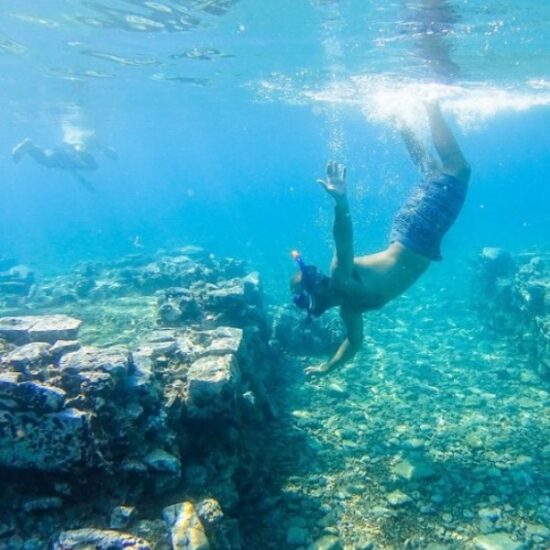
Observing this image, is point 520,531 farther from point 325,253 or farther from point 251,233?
point 251,233

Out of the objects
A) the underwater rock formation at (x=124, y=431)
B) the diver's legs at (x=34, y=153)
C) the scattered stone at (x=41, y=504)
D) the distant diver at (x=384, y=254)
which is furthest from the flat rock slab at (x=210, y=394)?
the diver's legs at (x=34, y=153)

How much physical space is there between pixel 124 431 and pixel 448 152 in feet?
25.9

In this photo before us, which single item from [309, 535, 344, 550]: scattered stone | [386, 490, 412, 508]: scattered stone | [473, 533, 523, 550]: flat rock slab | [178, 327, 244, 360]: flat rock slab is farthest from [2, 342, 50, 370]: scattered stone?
[473, 533, 523, 550]: flat rock slab

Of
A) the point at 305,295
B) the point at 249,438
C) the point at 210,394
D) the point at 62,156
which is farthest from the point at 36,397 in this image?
the point at 62,156

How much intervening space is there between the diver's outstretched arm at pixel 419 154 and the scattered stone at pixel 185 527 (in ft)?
25.1

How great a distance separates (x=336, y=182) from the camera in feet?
20.5

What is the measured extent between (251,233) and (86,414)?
4104cm

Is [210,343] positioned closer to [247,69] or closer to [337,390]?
[337,390]

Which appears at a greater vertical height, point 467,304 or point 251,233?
point 251,233

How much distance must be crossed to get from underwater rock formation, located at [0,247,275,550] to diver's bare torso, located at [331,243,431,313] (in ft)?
6.43

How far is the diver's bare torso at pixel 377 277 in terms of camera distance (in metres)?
6.73

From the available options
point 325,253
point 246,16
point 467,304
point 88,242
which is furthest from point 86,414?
point 88,242

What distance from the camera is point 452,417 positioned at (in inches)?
320

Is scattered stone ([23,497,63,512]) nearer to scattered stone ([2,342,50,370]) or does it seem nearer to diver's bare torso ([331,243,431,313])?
scattered stone ([2,342,50,370])
